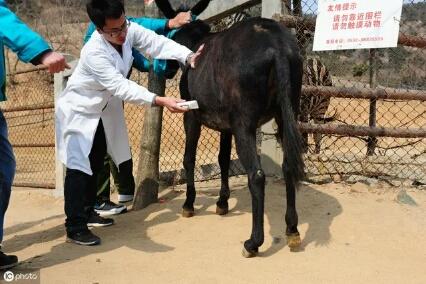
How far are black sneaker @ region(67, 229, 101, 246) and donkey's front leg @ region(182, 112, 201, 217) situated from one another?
837 millimetres

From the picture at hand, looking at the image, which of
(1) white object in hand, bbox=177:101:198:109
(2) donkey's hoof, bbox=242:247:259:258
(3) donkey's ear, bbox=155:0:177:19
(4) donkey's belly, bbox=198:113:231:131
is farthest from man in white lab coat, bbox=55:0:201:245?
(2) donkey's hoof, bbox=242:247:259:258

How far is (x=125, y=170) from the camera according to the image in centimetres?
471

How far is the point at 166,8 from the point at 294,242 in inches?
95.3

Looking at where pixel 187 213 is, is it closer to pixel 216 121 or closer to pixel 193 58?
pixel 216 121

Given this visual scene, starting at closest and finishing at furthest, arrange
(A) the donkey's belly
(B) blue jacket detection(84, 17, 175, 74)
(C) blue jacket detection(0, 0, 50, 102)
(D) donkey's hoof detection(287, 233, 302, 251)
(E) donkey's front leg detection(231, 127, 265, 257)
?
(C) blue jacket detection(0, 0, 50, 102) < (E) donkey's front leg detection(231, 127, 265, 257) < (D) donkey's hoof detection(287, 233, 302, 251) < (A) the donkey's belly < (B) blue jacket detection(84, 17, 175, 74)

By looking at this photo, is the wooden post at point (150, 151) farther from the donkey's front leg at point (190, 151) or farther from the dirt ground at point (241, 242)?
the donkey's front leg at point (190, 151)

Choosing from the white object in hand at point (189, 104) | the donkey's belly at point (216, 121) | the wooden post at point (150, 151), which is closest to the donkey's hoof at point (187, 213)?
the wooden post at point (150, 151)

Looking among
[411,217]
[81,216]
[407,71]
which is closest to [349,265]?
[411,217]

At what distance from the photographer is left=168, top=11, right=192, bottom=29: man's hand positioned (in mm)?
4266

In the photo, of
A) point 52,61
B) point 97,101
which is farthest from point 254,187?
point 52,61

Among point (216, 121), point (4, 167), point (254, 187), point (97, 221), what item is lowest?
point (97, 221)

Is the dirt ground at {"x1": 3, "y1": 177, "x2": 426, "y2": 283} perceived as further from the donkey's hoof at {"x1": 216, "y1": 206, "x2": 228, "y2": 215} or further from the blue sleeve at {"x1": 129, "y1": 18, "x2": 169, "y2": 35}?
the blue sleeve at {"x1": 129, "y1": 18, "x2": 169, "y2": 35}

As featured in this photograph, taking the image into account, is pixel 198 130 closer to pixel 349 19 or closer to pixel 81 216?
pixel 81 216

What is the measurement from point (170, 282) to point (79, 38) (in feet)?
62.8
